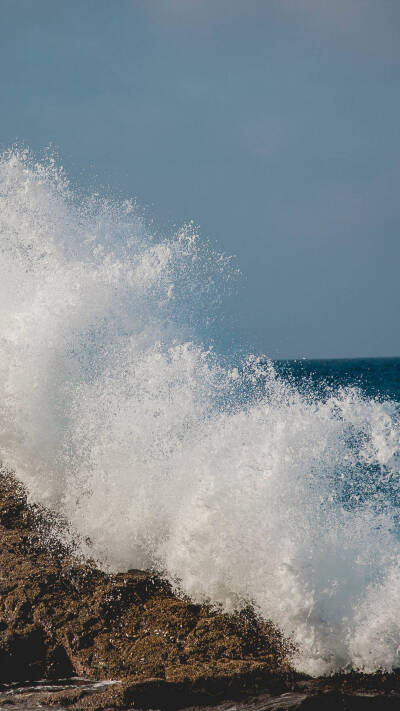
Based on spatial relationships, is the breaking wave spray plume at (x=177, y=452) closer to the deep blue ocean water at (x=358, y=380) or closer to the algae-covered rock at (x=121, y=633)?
the algae-covered rock at (x=121, y=633)

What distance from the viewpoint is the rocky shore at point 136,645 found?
3354 mm

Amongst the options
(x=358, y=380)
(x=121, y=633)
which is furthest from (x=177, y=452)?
(x=358, y=380)

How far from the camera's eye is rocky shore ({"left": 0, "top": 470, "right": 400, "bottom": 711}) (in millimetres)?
3354

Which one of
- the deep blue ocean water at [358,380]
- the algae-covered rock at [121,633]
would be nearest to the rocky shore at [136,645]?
the algae-covered rock at [121,633]

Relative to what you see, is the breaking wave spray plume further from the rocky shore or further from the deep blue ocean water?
the deep blue ocean water

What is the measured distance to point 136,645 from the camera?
4051 mm

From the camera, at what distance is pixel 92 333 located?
7953 mm

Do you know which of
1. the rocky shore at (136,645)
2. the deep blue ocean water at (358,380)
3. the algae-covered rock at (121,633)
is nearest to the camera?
the rocky shore at (136,645)

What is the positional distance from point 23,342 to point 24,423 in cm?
112

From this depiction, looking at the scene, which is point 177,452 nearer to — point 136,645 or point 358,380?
point 136,645

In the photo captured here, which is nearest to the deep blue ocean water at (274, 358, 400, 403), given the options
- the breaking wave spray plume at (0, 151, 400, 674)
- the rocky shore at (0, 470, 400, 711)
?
the breaking wave spray plume at (0, 151, 400, 674)

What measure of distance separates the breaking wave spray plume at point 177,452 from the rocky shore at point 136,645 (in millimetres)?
255

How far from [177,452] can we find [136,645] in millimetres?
2137

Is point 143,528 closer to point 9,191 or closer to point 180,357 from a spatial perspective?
point 180,357
